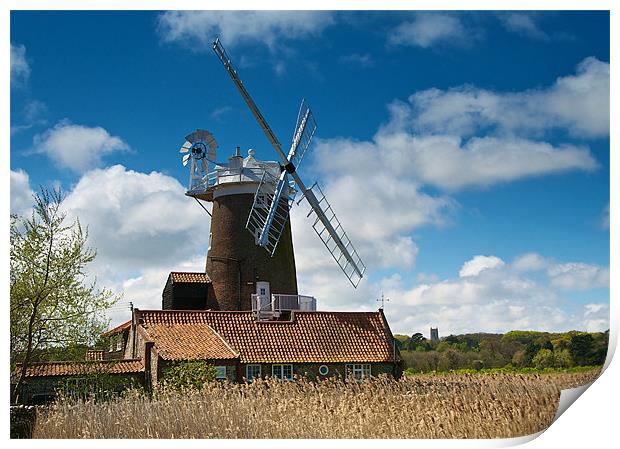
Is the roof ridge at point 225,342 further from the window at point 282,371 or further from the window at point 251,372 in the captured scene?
the window at point 282,371

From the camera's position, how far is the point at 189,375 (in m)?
19.6

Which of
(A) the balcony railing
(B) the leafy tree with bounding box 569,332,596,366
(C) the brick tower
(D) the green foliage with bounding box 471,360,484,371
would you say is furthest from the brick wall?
(D) the green foliage with bounding box 471,360,484,371

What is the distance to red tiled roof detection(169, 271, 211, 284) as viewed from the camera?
2644cm

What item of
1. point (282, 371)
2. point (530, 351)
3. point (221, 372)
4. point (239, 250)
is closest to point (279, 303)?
point (239, 250)

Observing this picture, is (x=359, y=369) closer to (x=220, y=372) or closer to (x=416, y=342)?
(x=220, y=372)

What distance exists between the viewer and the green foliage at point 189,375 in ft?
63.2

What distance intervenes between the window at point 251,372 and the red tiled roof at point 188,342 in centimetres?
57

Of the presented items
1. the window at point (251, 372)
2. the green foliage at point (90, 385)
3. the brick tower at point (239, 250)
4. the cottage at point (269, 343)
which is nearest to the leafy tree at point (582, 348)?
the cottage at point (269, 343)

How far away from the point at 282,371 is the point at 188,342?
2.89 meters

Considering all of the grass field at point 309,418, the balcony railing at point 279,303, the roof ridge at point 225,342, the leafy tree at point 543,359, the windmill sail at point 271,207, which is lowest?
the grass field at point 309,418

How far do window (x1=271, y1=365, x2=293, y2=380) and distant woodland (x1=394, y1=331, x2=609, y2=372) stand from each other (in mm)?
7989

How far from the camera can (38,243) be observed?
615 inches
